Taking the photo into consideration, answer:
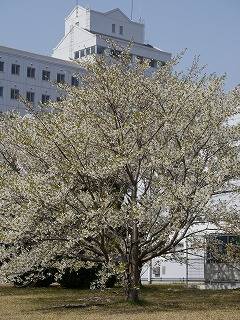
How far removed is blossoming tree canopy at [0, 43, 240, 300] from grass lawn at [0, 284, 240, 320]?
1.17 metres

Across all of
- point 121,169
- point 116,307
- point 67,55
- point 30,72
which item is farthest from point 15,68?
point 116,307

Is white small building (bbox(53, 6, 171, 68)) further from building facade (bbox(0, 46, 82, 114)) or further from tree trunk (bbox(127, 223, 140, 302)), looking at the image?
tree trunk (bbox(127, 223, 140, 302))

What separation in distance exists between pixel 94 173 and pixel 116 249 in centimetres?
373

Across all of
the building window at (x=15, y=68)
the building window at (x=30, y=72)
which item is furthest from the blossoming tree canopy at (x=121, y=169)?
the building window at (x=30, y=72)

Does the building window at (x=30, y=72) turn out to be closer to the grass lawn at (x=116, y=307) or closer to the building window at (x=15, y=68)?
the building window at (x=15, y=68)

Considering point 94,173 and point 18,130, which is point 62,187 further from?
point 18,130

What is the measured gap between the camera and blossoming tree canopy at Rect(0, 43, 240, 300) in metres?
22.3

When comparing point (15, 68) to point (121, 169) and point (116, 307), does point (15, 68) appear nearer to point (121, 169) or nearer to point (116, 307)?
point (121, 169)

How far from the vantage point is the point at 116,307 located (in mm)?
23000

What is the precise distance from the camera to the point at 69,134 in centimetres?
2261

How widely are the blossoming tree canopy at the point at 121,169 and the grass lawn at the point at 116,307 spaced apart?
1.17m

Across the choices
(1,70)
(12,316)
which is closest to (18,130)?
(12,316)

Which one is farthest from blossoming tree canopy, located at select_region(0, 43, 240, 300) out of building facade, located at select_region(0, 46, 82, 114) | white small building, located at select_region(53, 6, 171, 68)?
white small building, located at select_region(53, 6, 171, 68)

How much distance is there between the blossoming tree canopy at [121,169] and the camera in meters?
22.3
